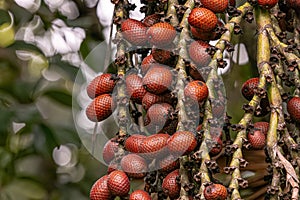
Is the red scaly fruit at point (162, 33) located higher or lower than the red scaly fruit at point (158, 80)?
higher

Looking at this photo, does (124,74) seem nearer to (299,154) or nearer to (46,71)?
(299,154)

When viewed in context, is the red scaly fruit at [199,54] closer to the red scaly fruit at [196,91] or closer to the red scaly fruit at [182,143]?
the red scaly fruit at [196,91]

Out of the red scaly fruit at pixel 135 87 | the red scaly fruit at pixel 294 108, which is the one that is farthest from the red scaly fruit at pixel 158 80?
the red scaly fruit at pixel 294 108

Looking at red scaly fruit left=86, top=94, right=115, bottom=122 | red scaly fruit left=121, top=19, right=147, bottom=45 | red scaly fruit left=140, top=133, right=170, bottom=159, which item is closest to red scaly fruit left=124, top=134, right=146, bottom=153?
red scaly fruit left=140, top=133, right=170, bottom=159

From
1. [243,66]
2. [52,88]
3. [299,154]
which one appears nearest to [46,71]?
A: [52,88]

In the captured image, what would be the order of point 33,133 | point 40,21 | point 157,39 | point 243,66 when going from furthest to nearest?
point 40,21 < point 243,66 < point 33,133 < point 157,39

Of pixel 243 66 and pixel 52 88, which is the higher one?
pixel 243 66
